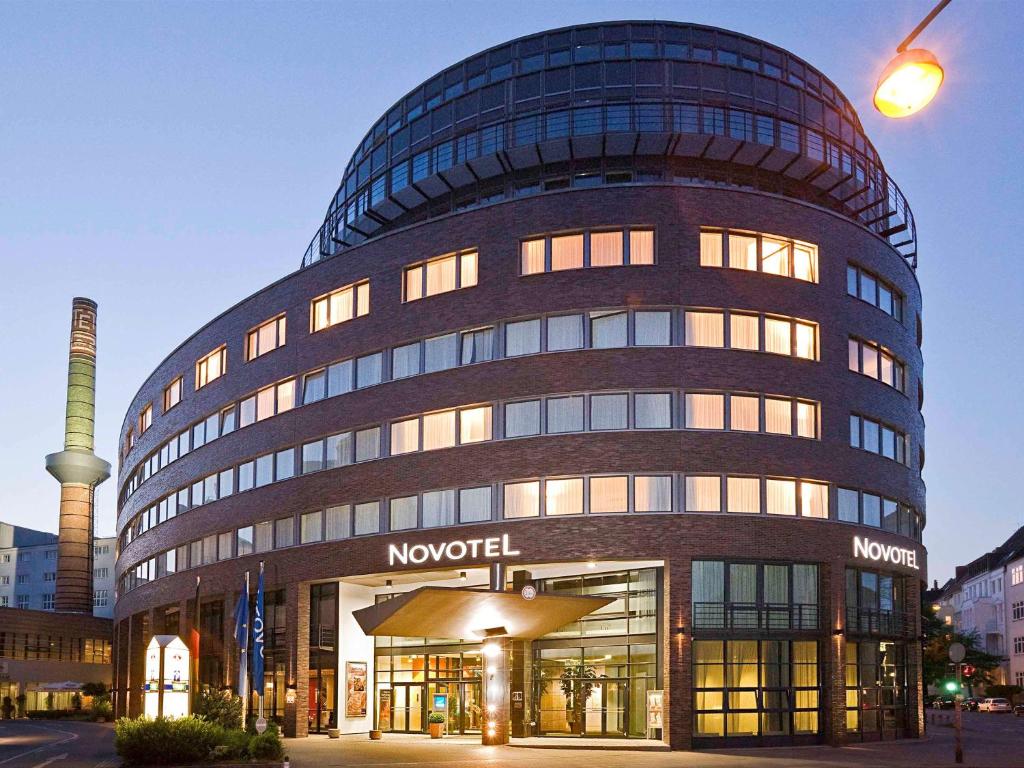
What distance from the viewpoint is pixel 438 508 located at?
1901 inches

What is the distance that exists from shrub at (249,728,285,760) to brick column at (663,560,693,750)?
13455 mm

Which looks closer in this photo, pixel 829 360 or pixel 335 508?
pixel 829 360

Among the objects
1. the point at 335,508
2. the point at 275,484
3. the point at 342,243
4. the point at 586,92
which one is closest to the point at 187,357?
the point at 342,243

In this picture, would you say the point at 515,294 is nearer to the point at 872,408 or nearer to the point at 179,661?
the point at 872,408

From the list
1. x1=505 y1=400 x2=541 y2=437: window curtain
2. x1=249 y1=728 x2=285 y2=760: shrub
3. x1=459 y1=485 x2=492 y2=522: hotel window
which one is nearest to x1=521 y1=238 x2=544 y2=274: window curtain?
x1=505 y1=400 x2=541 y2=437: window curtain

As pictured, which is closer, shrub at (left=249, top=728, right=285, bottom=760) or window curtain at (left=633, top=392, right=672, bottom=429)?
shrub at (left=249, top=728, right=285, bottom=760)

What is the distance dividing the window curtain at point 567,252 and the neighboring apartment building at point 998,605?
3689 inches

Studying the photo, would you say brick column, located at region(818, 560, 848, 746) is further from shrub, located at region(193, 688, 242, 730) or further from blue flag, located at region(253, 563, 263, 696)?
shrub, located at region(193, 688, 242, 730)

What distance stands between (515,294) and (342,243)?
2014cm

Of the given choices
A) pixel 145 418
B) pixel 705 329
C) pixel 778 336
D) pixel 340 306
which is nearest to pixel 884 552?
pixel 778 336

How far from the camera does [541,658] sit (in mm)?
48500

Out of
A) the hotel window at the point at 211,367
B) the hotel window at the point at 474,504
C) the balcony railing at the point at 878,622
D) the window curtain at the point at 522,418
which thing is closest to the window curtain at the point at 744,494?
the balcony railing at the point at 878,622

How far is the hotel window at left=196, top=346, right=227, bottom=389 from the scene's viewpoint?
6303 cm

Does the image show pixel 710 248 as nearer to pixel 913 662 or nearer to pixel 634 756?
pixel 634 756
